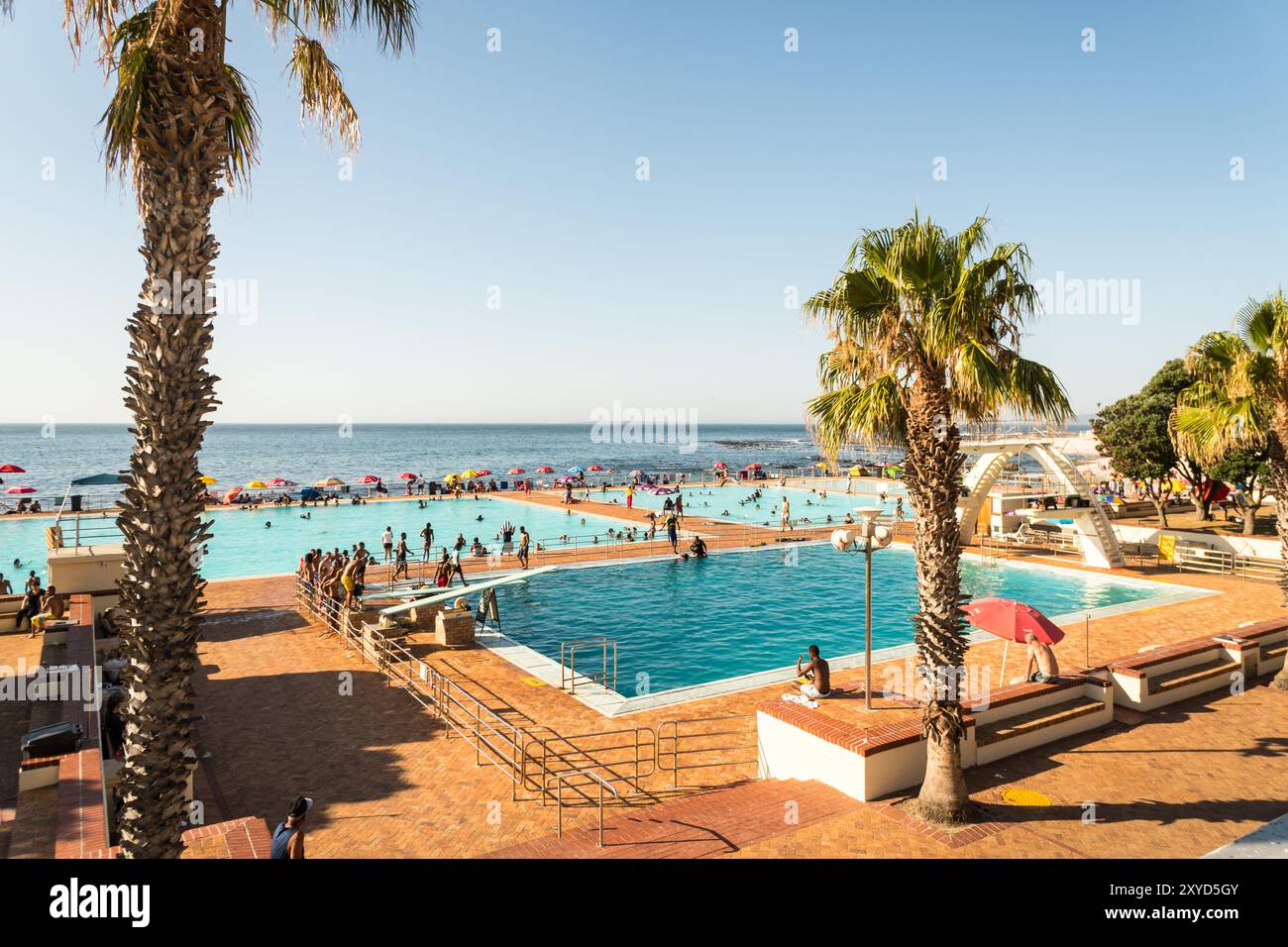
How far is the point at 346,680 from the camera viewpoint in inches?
599

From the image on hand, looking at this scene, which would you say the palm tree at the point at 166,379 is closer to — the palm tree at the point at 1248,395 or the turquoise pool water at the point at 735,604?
the turquoise pool water at the point at 735,604

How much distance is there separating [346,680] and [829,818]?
10.7 m

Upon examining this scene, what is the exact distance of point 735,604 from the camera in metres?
24.1

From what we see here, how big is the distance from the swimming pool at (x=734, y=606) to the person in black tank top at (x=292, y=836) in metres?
7.36

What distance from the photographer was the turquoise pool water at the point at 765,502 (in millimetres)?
47719

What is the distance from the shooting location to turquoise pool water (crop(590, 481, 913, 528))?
157 feet

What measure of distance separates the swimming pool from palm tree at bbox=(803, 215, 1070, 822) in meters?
6.51

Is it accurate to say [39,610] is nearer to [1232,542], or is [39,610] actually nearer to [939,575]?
[939,575]

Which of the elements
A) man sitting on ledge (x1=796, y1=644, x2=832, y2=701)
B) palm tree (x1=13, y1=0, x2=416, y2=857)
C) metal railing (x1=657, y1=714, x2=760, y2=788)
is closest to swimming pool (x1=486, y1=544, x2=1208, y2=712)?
metal railing (x1=657, y1=714, x2=760, y2=788)

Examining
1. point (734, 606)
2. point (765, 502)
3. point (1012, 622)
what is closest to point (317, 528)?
point (734, 606)

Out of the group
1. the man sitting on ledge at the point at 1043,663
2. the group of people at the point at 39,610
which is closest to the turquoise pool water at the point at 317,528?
the group of people at the point at 39,610

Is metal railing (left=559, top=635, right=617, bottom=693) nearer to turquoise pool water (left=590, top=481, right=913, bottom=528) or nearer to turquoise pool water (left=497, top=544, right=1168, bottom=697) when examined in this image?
turquoise pool water (left=497, top=544, right=1168, bottom=697)

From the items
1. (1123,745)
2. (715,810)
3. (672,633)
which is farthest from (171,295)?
(672,633)
